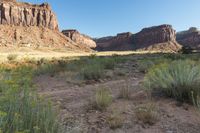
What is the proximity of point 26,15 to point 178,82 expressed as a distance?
368 feet

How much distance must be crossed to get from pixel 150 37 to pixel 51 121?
5471 inches

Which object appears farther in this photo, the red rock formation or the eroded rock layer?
the red rock formation

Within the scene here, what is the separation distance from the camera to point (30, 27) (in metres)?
105

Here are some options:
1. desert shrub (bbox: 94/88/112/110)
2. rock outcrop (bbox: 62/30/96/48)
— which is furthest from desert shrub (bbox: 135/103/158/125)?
rock outcrop (bbox: 62/30/96/48)

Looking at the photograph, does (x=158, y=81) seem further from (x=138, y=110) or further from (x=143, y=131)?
(x=143, y=131)

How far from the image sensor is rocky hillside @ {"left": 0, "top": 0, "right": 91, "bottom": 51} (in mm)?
90131

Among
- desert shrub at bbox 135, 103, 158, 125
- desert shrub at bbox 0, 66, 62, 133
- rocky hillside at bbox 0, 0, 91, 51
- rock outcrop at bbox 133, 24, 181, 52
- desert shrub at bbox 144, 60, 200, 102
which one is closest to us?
desert shrub at bbox 0, 66, 62, 133

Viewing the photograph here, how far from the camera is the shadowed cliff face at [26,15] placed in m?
107

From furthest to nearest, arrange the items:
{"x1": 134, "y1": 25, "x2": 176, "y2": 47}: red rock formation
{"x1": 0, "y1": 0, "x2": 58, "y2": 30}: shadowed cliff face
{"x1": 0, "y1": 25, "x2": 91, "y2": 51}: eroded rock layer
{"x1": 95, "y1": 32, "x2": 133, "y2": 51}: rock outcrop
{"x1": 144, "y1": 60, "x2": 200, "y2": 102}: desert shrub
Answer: {"x1": 95, "y1": 32, "x2": 133, "y2": 51}: rock outcrop
{"x1": 134, "y1": 25, "x2": 176, "y2": 47}: red rock formation
{"x1": 0, "y1": 0, "x2": 58, "y2": 30}: shadowed cliff face
{"x1": 0, "y1": 25, "x2": 91, "y2": 51}: eroded rock layer
{"x1": 144, "y1": 60, "x2": 200, "y2": 102}: desert shrub

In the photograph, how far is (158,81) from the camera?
6598mm

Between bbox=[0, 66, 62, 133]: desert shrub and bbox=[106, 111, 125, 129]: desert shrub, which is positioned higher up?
bbox=[0, 66, 62, 133]: desert shrub

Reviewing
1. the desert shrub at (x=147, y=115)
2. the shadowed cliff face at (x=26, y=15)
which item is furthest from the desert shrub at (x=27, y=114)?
the shadowed cliff face at (x=26, y=15)

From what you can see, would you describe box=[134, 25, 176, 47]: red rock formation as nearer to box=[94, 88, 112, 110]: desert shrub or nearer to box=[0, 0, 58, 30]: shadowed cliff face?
box=[0, 0, 58, 30]: shadowed cliff face

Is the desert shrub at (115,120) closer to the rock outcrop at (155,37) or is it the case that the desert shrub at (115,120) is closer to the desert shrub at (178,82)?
the desert shrub at (178,82)
